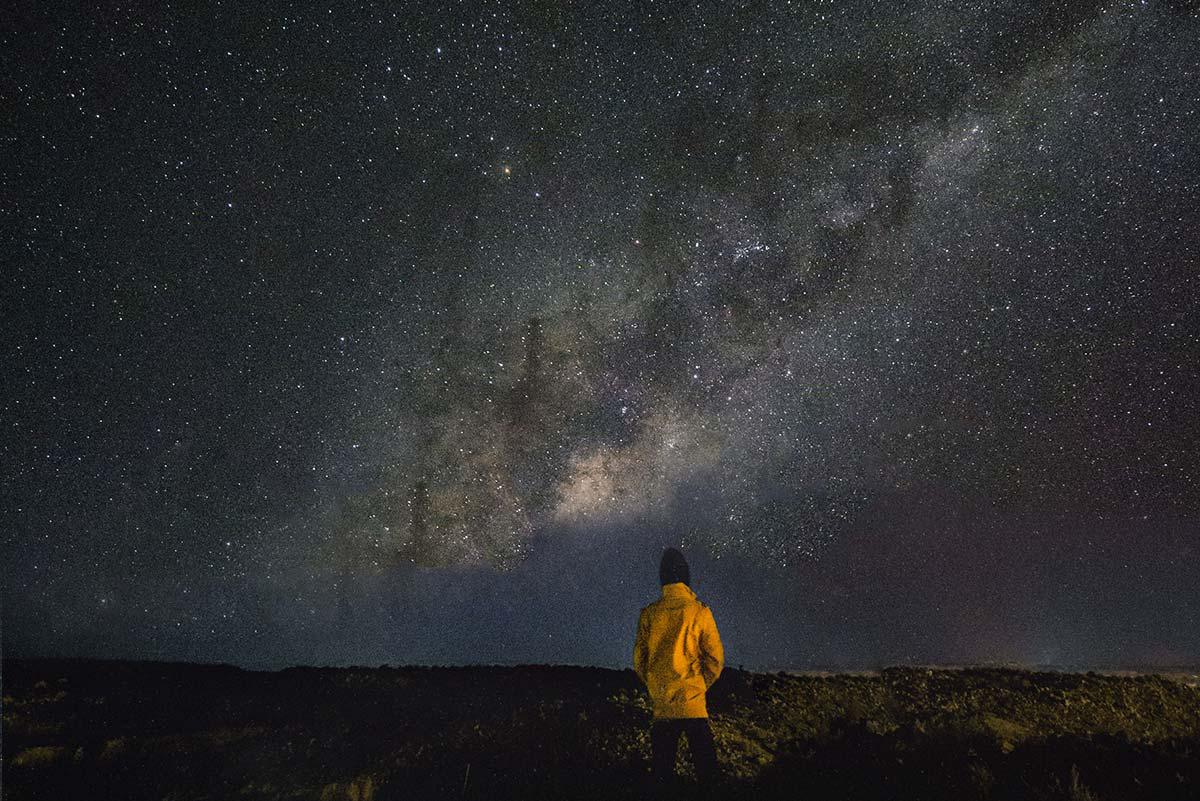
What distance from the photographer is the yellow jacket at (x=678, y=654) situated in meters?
4.75

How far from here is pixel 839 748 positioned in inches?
266

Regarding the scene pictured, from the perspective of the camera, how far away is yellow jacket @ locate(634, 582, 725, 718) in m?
4.75

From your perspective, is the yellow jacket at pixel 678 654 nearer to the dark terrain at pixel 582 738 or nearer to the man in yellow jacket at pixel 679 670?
the man in yellow jacket at pixel 679 670

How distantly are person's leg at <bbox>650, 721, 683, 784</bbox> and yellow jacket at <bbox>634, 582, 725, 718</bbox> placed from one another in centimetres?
10

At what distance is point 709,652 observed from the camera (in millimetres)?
4852

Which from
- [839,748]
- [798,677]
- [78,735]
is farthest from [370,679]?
[839,748]

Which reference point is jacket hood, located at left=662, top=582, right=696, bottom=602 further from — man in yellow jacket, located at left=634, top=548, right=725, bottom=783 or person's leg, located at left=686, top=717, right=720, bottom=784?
person's leg, located at left=686, top=717, right=720, bottom=784

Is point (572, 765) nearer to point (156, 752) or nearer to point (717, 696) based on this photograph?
point (717, 696)

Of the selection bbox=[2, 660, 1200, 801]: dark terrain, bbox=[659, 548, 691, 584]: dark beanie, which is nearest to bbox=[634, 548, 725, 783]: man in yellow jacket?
bbox=[659, 548, 691, 584]: dark beanie

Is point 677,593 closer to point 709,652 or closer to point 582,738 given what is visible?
point 709,652

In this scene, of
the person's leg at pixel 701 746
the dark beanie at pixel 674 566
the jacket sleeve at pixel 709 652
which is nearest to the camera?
the person's leg at pixel 701 746

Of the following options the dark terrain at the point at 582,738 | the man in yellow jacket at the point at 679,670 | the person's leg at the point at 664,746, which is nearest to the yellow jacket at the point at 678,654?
the man in yellow jacket at the point at 679,670

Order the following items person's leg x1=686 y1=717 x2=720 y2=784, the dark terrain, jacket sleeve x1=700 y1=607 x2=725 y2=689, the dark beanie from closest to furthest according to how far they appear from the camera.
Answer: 1. person's leg x1=686 y1=717 x2=720 y2=784
2. jacket sleeve x1=700 y1=607 x2=725 y2=689
3. the dark beanie
4. the dark terrain

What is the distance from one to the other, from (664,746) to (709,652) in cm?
91
